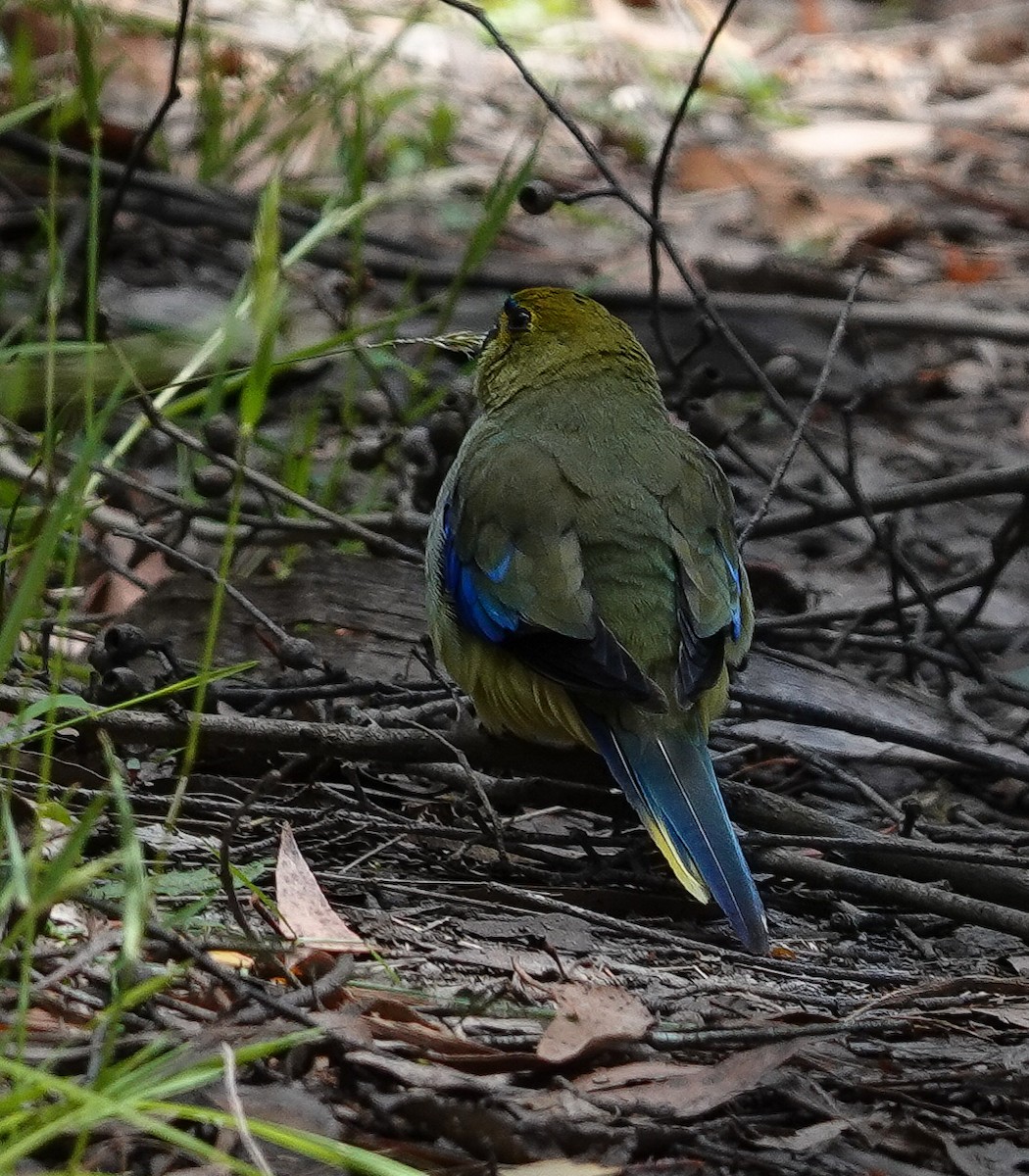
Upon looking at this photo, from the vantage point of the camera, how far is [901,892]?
11.1 ft

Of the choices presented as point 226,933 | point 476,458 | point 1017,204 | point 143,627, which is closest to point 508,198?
point 476,458

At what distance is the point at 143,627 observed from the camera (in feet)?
15.3

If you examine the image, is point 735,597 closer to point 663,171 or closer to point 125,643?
point 125,643

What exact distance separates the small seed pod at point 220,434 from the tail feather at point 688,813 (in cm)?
148

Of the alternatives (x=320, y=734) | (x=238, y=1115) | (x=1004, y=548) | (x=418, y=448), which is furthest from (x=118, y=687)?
(x=1004, y=548)

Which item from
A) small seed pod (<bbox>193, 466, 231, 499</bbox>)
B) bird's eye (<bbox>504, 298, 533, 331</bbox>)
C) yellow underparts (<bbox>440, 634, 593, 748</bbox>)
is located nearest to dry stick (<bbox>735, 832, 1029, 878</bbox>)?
yellow underparts (<bbox>440, 634, 593, 748</bbox>)

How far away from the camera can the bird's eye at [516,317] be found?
454 cm

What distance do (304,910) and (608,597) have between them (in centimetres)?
100

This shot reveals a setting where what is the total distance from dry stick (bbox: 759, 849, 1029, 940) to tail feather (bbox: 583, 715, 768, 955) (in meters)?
0.13

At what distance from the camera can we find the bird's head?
4449mm

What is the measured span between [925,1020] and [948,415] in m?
4.47

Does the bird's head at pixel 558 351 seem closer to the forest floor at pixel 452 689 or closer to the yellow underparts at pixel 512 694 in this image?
the forest floor at pixel 452 689

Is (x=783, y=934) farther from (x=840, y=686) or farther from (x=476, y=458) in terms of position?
(x=476, y=458)

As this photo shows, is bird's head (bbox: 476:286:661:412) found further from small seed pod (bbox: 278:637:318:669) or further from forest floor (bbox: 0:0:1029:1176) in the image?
small seed pod (bbox: 278:637:318:669)
